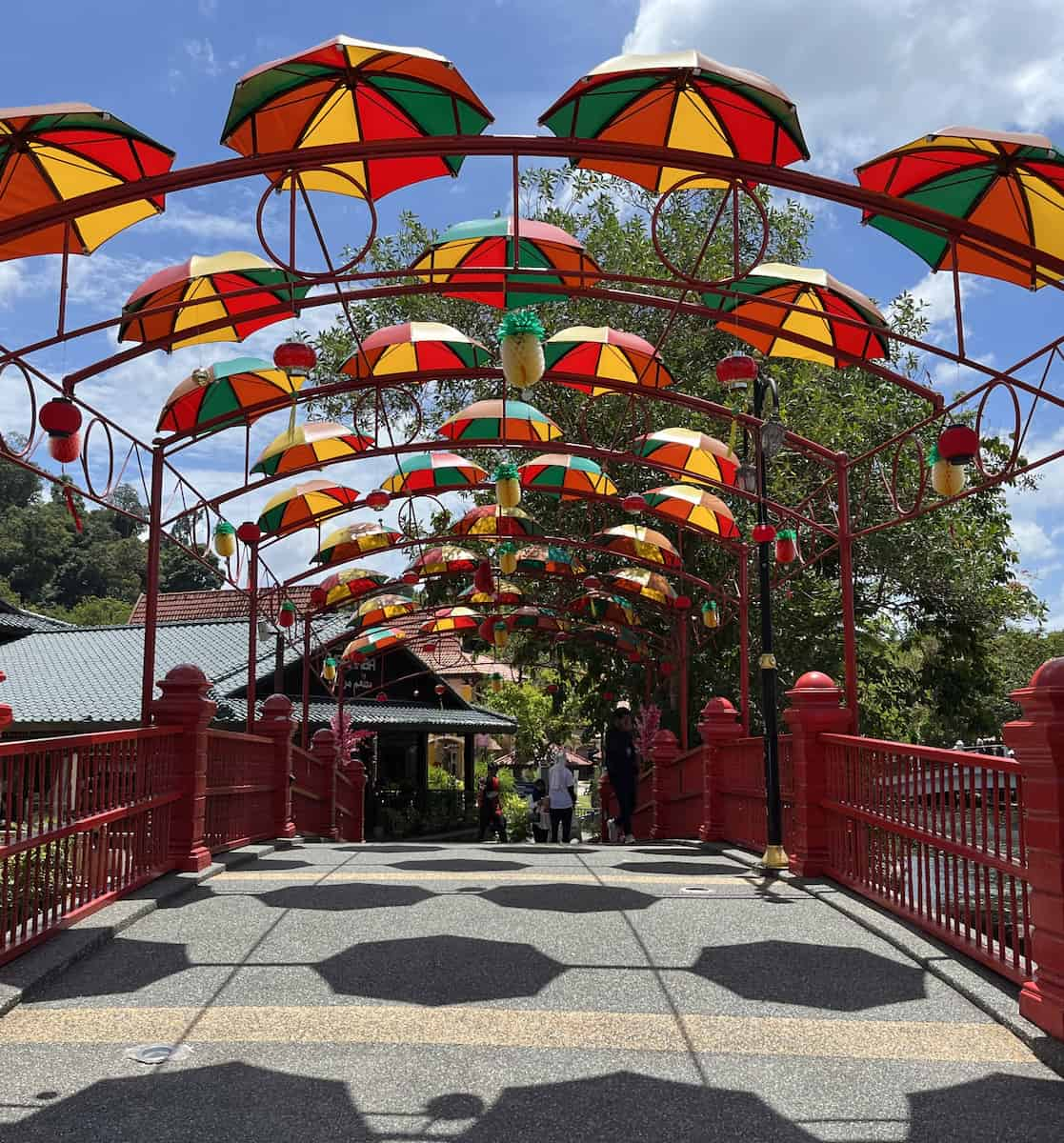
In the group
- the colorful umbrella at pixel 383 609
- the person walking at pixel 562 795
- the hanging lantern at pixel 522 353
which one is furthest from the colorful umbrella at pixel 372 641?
the hanging lantern at pixel 522 353

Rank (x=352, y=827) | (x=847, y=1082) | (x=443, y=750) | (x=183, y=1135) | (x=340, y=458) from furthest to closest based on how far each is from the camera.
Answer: (x=443, y=750) < (x=352, y=827) < (x=340, y=458) < (x=847, y=1082) < (x=183, y=1135)

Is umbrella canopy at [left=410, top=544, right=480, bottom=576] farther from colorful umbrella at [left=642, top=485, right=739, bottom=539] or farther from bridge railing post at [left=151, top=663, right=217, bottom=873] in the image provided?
bridge railing post at [left=151, top=663, right=217, bottom=873]

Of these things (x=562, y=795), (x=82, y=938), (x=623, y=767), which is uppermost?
(x=623, y=767)

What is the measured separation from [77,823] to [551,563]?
12379mm

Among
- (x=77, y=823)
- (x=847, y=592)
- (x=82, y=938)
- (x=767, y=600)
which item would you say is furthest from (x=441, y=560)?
(x=82, y=938)

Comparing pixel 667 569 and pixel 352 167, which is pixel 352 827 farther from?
pixel 352 167

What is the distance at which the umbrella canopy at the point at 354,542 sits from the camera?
16.1 m

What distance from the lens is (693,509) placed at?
46.6ft

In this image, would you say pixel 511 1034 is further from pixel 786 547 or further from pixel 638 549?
pixel 638 549

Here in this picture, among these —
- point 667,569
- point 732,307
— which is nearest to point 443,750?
point 667,569

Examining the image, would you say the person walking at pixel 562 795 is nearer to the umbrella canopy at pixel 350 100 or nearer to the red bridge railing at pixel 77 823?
the red bridge railing at pixel 77 823

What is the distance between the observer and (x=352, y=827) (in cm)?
2042

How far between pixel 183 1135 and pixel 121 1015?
4.71 ft

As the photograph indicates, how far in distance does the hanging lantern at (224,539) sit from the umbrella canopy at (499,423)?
2756mm
